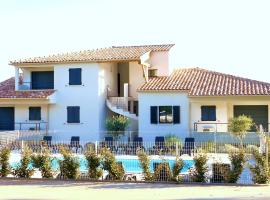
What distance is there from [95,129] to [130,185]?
18365mm

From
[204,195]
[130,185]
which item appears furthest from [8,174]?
[204,195]

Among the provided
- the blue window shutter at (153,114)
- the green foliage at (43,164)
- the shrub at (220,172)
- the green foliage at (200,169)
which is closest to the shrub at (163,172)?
the green foliage at (200,169)

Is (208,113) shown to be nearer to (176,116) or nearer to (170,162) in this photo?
(176,116)

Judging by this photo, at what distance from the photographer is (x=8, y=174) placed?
18.3 meters

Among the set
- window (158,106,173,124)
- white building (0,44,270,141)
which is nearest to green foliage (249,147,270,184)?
white building (0,44,270,141)

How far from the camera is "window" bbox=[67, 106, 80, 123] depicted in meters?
35.0

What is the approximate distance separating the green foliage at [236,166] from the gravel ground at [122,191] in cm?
54

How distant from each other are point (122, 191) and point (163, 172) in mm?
2369

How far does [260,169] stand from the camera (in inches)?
638

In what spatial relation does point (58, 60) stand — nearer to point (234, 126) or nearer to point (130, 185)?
point (234, 126)

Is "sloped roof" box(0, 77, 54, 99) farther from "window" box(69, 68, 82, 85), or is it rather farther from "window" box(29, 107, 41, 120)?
"window" box(69, 68, 82, 85)

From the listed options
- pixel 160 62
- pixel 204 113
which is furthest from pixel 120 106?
pixel 204 113

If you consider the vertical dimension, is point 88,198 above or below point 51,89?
below

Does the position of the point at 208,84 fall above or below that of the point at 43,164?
above
